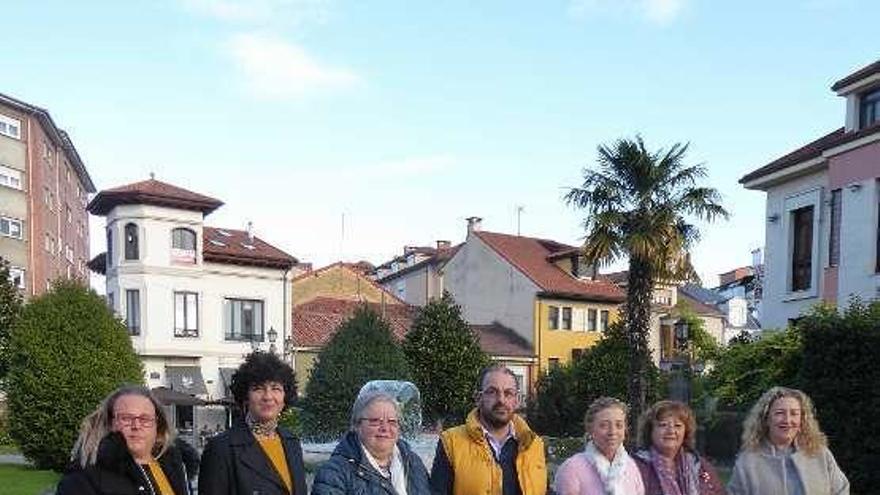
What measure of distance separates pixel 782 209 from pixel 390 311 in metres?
28.8

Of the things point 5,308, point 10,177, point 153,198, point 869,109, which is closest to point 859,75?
point 869,109

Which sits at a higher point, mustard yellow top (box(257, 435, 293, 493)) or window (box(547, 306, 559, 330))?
mustard yellow top (box(257, 435, 293, 493))

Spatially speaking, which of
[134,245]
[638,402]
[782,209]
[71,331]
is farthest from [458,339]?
[134,245]

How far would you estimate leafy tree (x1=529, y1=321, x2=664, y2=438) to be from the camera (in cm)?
2692

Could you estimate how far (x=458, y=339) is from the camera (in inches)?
1147

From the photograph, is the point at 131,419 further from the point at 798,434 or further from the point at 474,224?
the point at 474,224

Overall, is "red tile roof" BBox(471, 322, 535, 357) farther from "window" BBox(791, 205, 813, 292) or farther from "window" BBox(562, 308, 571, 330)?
"window" BBox(791, 205, 813, 292)

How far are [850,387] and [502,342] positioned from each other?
35.0 metres

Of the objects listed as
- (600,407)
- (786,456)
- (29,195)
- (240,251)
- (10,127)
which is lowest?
(786,456)

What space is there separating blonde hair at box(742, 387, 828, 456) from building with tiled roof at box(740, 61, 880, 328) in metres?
15.0

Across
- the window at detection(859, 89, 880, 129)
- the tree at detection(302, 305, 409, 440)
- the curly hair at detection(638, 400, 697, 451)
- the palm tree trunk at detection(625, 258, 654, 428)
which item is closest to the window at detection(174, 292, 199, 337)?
the tree at detection(302, 305, 409, 440)

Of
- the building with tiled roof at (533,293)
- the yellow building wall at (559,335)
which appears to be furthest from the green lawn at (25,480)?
the yellow building wall at (559,335)

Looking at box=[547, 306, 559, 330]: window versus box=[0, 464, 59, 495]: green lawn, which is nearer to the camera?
box=[0, 464, 59, 495]: green lawn

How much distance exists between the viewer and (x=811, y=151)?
71.5 ft
